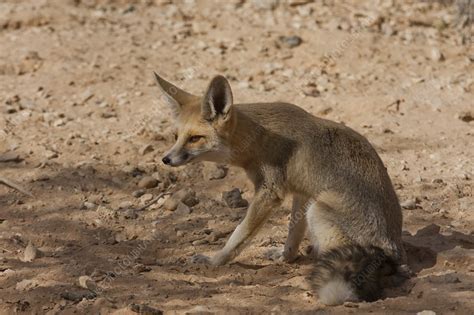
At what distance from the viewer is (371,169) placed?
20.8 feet

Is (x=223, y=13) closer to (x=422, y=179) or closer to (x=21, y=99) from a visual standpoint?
(x=21, y=99)

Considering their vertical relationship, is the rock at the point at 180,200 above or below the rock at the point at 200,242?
above

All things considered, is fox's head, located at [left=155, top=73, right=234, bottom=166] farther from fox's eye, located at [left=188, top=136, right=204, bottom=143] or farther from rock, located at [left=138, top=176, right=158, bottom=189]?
rock, located at [left=138, top=176, right=158, bottom=189]

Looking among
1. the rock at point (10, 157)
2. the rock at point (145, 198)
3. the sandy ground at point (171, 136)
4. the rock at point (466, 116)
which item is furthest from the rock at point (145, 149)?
the rock at point (466, 116)

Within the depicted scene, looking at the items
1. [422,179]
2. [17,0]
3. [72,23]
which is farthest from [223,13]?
[422,179]

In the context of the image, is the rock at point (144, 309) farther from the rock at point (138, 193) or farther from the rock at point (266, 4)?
the rock at point (266, 4)

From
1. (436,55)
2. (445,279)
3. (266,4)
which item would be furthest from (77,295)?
(266,4)

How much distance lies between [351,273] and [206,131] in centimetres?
→ 174

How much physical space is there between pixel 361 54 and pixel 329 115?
5.88 ft

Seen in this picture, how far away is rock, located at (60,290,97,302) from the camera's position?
19.5 ft

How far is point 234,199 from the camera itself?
7.93 meters

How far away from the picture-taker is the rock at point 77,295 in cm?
593

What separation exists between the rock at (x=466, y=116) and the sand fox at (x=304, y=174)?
138 inches

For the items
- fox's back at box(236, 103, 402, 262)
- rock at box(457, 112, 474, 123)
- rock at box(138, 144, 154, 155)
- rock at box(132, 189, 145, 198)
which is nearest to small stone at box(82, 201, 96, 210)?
rock at box(132, 189, 145, 198)
